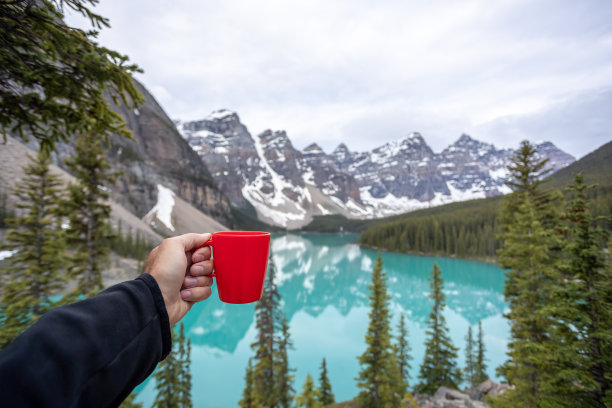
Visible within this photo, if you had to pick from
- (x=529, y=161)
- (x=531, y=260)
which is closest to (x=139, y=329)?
(x=531, y=260)

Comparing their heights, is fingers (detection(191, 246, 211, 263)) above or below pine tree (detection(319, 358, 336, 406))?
above

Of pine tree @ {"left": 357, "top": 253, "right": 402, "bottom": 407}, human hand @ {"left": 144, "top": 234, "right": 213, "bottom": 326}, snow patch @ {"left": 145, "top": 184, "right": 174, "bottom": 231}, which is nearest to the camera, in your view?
human hand @ {"left": 144, "top": 234, "right": 213, "bottom": 326}

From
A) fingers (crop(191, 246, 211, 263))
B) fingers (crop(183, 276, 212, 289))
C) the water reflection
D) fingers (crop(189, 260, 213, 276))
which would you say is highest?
fingers (crop(191, 246, 211, 263))

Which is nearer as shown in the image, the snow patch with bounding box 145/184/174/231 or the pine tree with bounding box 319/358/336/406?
the pine tree with bounding box 319/358/336/406

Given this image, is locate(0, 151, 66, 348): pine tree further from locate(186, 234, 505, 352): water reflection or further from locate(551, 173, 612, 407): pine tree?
locate(186, 234, 505, 352): water reflection

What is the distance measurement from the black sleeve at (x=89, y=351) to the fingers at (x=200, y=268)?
0.31 meters

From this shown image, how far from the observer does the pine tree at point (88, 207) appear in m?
10.2

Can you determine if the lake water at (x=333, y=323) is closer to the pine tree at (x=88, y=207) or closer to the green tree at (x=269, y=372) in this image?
the green tree at (x=269, y=372)

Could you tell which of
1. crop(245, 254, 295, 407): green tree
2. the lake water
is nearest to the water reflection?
the lake water

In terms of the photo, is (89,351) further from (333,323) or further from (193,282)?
(333,323)

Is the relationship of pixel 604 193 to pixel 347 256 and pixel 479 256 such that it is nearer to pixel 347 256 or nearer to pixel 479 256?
pixel 479 256

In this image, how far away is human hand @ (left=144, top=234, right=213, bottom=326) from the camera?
1356 millimetres

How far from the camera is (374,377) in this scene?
12.1 m

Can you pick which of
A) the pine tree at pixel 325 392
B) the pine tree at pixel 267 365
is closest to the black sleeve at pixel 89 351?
the pine tree at pixel 267 365
